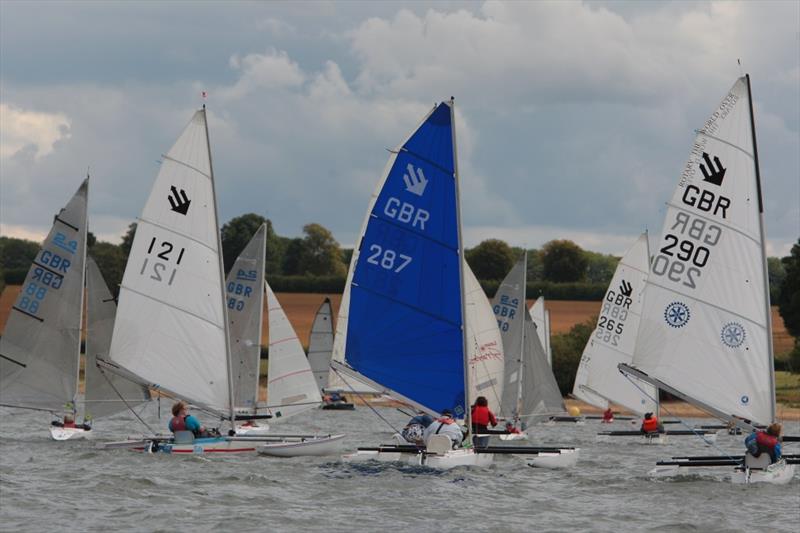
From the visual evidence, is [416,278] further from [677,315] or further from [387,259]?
[677,315]

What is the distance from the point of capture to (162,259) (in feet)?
111

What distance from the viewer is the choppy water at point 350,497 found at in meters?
23.2

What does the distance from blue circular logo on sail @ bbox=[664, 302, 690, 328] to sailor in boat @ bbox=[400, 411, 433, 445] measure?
17.9 ft

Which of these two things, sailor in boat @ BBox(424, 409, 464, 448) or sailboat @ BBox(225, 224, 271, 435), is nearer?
sailor in boat @ BBox(424, 409, 464, 448)

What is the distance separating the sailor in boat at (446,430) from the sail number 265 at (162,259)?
8.12 meters

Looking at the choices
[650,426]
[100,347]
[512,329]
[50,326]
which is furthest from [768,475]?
[512,329]

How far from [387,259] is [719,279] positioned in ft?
22.8

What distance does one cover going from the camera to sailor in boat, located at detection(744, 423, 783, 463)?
27516 mm

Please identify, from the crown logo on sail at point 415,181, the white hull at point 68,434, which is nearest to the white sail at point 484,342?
the white hull at point 68,434

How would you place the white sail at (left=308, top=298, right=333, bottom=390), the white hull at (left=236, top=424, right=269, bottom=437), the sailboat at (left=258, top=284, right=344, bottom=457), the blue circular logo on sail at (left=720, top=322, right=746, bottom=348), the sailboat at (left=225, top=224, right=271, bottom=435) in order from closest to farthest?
1. the blue circular logo on sail at (left=720, top=322, right=746, bottom=348)
2. the white hull at (left=236, top=424, right=269, bottom=437)
3. the sailboat at (left=258, top=284, right=344, bottom=457)
4. the sailboat at (left=225, top=224, right=271, bottom=435)
5. the white sail at (left=308, top=298, right=333, bottom=390)

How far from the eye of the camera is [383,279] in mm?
31094

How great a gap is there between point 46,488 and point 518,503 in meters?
8.62

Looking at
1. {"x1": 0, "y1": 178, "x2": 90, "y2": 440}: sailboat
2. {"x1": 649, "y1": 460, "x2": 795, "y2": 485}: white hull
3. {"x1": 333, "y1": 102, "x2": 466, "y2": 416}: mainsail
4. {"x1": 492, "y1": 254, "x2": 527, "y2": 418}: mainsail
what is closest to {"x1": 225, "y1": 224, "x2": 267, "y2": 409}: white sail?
{"x1": 492, "y1": 254, "x2": 527, "y2": 418}: mainsail

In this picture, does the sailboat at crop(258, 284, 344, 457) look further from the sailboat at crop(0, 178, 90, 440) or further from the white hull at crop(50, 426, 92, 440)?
the white hull at crop(50, 426, 92, 440)
